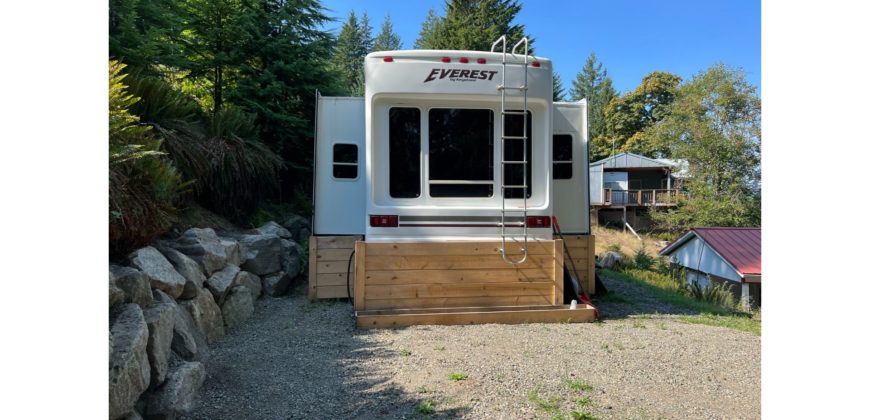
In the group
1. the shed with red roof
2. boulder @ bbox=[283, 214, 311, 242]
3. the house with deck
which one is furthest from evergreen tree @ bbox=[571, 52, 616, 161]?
boulder @ bbox=[283, 214, 311, 242]

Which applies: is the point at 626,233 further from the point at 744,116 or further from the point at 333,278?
the point at 333,278

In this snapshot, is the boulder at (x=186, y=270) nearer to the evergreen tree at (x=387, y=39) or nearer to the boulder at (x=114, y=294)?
the boulder at (x=114, y=294)

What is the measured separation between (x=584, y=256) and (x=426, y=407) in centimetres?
442

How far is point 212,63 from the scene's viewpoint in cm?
1059

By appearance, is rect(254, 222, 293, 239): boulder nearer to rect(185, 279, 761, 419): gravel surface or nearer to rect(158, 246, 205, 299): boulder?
rect(185, 279, 761, 419): gravel surface

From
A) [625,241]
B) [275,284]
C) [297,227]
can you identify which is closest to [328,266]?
[275,284]

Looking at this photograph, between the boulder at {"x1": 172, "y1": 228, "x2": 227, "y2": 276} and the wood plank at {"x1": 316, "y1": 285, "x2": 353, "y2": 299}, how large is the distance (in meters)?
1.33

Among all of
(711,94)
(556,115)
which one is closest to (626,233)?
(711,94)

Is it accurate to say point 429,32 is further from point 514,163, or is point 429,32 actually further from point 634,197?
point 514,163

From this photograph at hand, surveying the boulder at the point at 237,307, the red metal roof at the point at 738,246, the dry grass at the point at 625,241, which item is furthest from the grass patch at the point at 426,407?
the dry grass at the point at 625,241

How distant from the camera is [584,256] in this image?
23.1 feet

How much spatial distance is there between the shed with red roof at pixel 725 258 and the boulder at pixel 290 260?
11.3 meters

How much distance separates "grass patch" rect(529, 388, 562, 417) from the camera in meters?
3.17

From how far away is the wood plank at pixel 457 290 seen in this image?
222 inches
